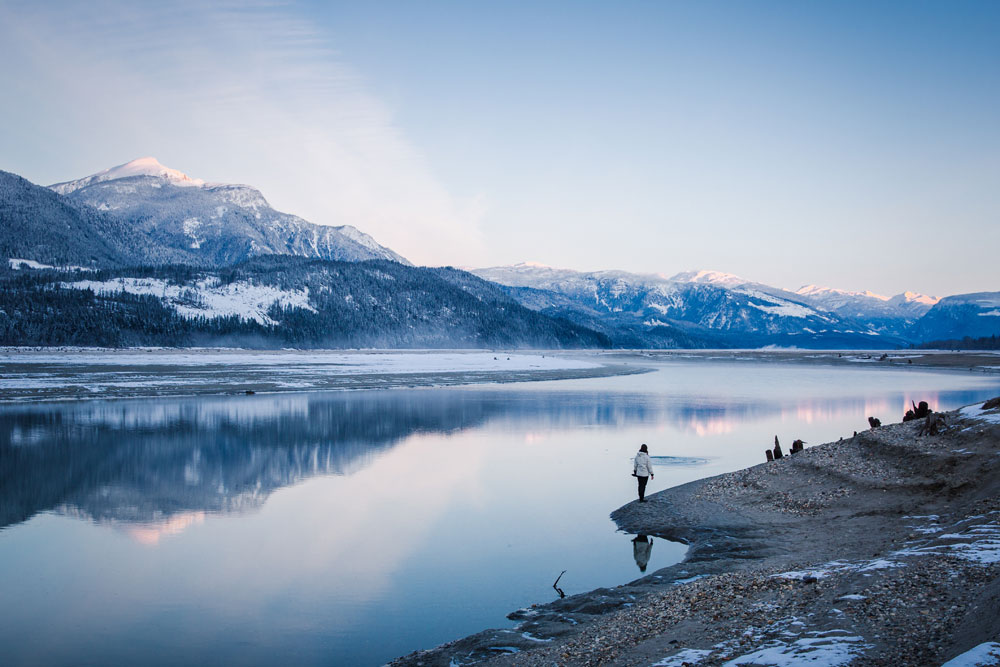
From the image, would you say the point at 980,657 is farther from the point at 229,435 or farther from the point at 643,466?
the point at 229,435

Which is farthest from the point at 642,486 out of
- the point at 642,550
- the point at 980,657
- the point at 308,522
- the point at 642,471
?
the point at 980,657

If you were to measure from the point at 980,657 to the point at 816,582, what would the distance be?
4.10 m

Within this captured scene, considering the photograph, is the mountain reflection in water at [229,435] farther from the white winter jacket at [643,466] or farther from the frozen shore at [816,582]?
the frozen shore at [816,582]

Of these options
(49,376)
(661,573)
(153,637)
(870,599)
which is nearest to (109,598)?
(153,637)

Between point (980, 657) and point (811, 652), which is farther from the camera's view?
point (811, 652)

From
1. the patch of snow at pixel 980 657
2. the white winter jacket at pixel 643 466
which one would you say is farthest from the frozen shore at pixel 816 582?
the white winter jacket at pixel 643 466

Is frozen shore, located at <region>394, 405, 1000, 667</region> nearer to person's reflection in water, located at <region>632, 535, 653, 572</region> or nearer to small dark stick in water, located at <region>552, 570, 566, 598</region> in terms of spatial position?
small dark stick in water, located at <region>552, 570, 566, 598</region>

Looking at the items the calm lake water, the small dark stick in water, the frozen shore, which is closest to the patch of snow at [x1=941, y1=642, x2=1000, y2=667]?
the frozen shore

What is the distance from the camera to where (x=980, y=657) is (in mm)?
6090

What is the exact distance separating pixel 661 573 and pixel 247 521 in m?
10.7

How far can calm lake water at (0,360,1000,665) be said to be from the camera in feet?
36.3

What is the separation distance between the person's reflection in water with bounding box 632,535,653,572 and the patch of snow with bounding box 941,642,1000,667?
8.05m

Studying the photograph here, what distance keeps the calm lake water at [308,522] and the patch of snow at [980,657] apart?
6.96 metres

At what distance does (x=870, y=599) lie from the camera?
8.83 meters
